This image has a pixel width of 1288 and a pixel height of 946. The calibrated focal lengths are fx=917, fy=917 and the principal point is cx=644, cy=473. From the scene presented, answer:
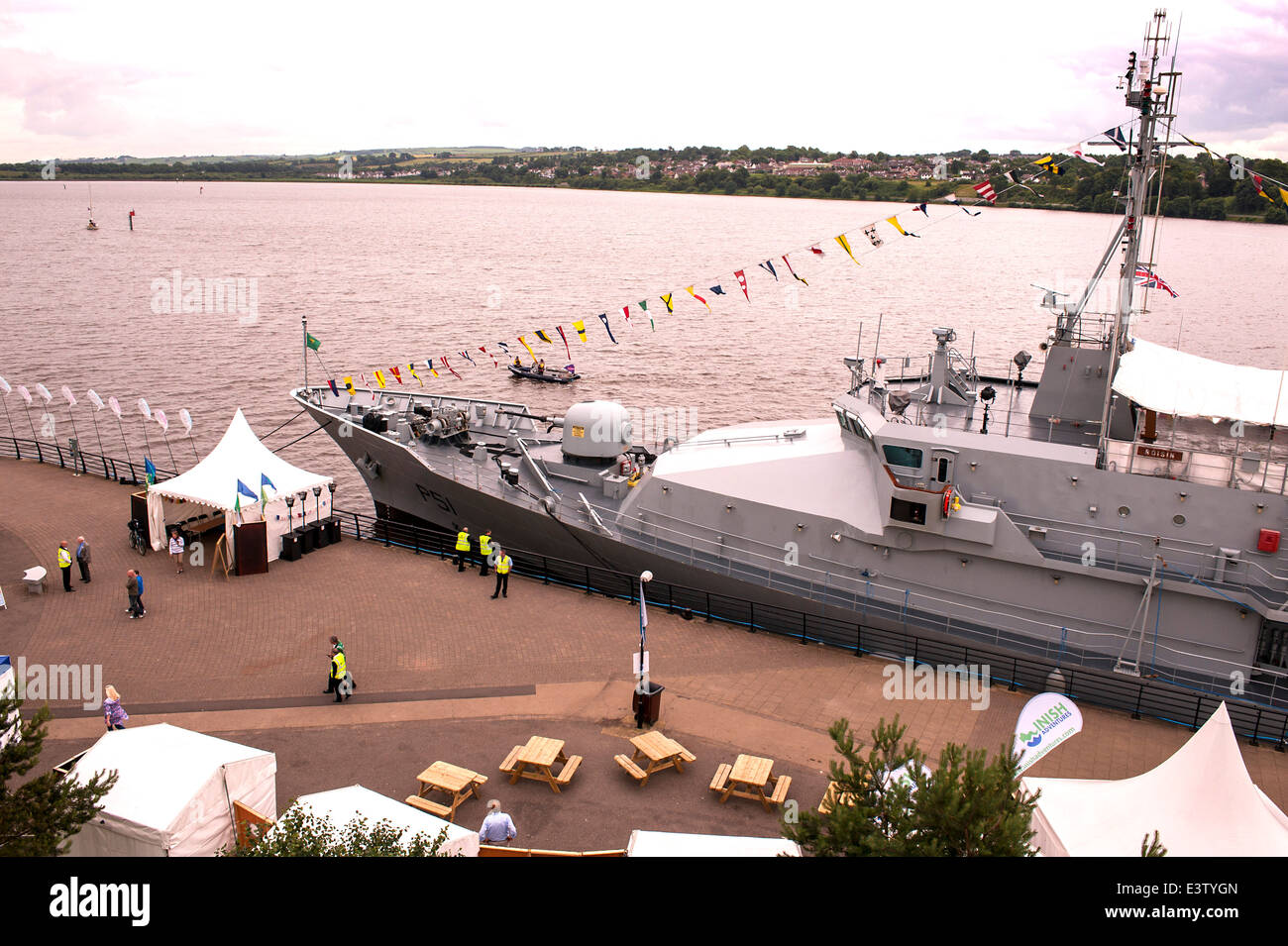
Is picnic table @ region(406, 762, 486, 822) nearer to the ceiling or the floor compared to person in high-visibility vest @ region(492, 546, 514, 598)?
nearer to the floor

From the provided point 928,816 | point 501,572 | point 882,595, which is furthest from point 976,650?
point 928,816

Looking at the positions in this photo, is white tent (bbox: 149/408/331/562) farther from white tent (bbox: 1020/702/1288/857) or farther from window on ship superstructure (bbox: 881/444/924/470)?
white tent (bbox: 1020/702/1288/857)

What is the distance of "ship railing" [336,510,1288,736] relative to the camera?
13.8 metres

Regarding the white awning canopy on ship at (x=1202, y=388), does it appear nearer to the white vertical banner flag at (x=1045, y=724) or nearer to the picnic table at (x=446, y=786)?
the white vertical banner flag at (x=1045, y=724)

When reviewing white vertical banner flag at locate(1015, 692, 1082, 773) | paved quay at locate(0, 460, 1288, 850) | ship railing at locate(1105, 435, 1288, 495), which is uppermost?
ship railing at locate(1105, 435, 1288, 495)

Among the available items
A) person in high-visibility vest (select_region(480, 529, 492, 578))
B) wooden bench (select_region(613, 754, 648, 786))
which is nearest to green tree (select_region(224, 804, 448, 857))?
wooden bench (select_region(613, 754, 648, 786))

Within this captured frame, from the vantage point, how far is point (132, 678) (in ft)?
46.8

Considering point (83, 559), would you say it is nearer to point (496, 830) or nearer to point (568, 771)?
point (568, 771)

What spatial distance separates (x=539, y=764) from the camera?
11.5 meters

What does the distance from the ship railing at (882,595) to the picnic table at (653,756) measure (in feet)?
17.6

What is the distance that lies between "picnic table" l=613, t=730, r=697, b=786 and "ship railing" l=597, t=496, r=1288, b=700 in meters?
5.35

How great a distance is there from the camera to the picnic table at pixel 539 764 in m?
11.5

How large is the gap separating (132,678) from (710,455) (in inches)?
424

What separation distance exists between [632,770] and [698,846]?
291 cm
